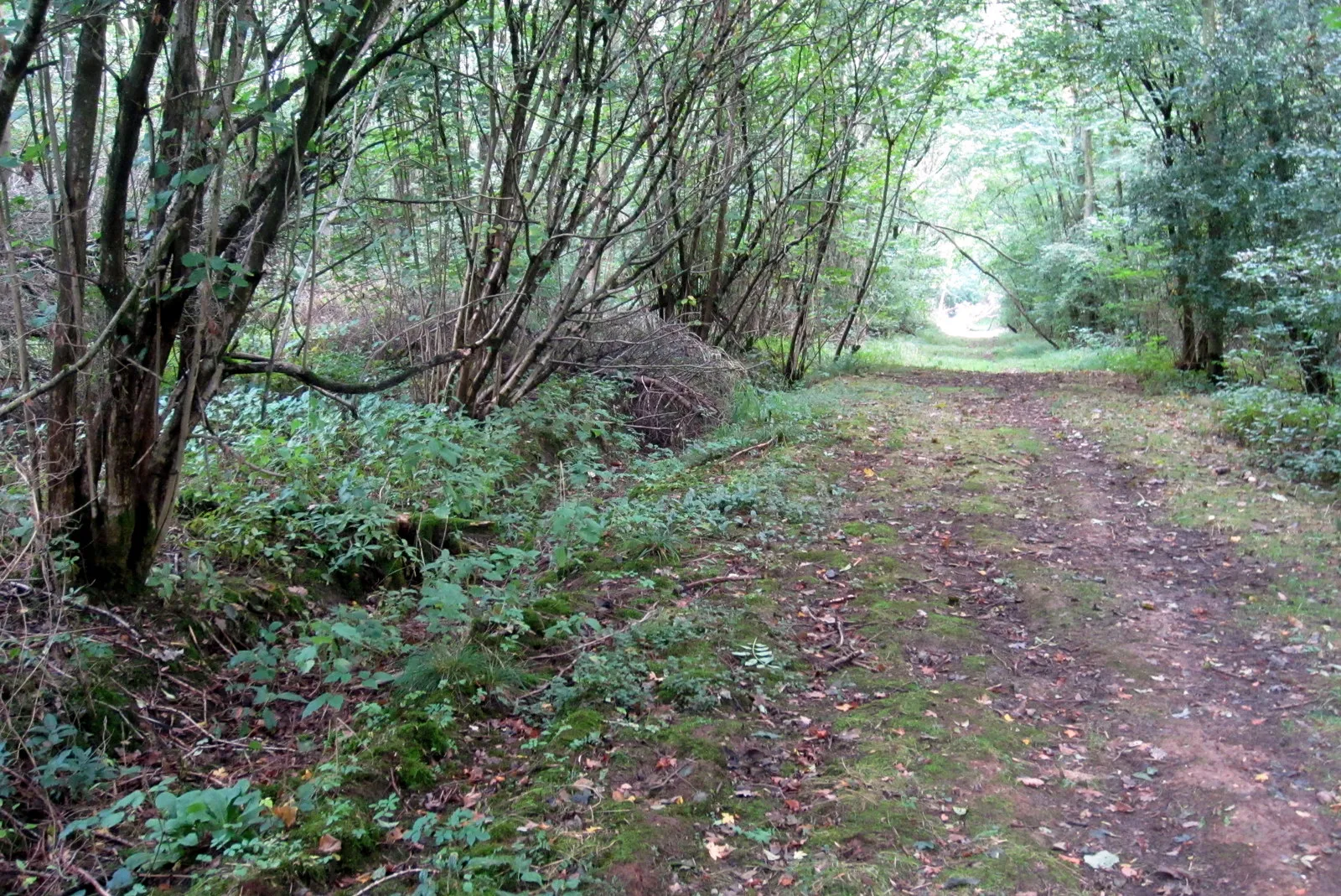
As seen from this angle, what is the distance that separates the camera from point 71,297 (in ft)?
12.6

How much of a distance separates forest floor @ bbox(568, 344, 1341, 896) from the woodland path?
0.05 feet

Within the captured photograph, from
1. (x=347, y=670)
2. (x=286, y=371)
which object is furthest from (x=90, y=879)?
(x=286, y=371)

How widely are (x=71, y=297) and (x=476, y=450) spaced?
3260 millimetres

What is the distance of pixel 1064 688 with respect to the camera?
184 inches

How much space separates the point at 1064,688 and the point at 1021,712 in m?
0.44

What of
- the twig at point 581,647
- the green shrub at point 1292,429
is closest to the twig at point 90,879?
the twig at point 581,647

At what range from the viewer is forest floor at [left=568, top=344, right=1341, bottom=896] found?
3234 millimetres

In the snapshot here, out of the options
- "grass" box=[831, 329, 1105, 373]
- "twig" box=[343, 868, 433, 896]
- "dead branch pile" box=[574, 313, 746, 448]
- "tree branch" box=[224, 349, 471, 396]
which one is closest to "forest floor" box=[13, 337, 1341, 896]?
"twig" box=[343, 868, 433, 896]

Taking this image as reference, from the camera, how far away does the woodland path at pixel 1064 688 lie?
3283 millimetres

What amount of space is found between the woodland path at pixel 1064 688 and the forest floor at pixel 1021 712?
0.01 meters

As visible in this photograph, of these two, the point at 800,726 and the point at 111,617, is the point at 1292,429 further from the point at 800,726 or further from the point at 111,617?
the point at 111,617

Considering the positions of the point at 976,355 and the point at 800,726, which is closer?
the point at 800,726

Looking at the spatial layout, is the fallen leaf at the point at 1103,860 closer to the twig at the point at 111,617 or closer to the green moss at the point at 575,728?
the green moss at the point at 575,728

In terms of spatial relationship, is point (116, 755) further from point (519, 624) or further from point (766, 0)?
point (766, 0)
